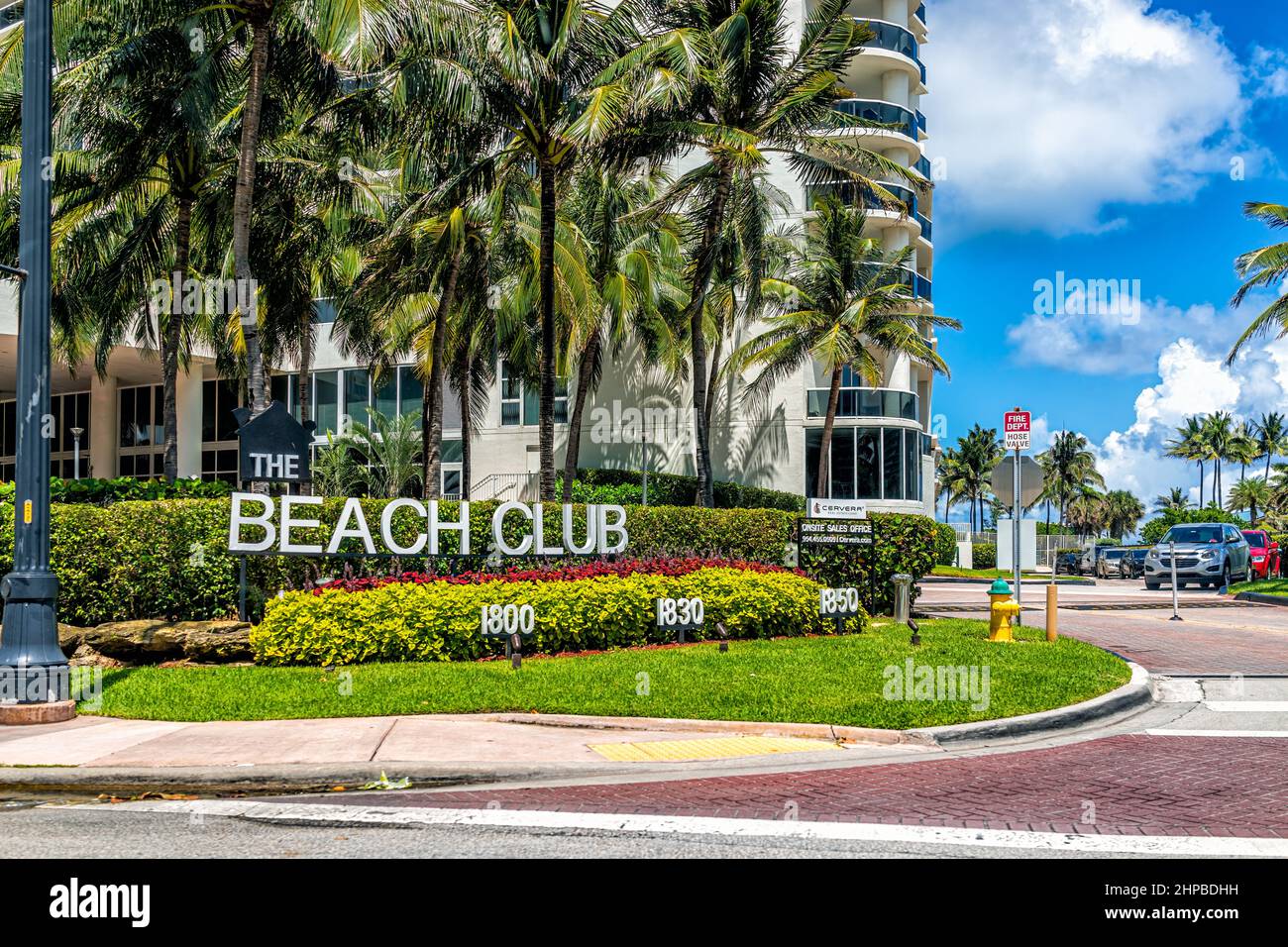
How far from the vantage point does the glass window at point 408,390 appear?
3990 cm

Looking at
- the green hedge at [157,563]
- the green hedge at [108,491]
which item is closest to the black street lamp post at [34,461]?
the green hedge at [157,563]

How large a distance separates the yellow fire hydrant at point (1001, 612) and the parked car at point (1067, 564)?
39.8 m

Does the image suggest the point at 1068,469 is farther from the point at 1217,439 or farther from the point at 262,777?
the point at 262,777

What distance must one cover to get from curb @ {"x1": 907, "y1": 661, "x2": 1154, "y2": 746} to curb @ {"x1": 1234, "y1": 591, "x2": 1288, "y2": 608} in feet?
61.8

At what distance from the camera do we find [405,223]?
2112 centimetres

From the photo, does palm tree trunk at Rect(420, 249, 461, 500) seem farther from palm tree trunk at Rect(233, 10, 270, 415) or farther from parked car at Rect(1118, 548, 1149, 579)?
parked car at Rect(1118, 548, 1149, 579)

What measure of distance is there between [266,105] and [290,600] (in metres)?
11.9

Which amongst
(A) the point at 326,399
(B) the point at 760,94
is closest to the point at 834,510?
(B) the point at 760,94

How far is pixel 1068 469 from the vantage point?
101 meters

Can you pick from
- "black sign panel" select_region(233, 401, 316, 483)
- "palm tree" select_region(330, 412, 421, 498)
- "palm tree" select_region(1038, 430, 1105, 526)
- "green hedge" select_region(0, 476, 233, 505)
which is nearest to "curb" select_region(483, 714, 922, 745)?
"black sign panel" select_region(233, 401, 316, 483)

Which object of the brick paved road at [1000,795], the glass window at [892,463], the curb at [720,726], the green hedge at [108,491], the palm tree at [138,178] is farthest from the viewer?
the glass window at [892,463]

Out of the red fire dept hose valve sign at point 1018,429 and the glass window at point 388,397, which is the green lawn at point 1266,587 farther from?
the glass window at point 388,397

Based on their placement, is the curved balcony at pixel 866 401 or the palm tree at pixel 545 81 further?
the curved balcony at pixel 866 401
